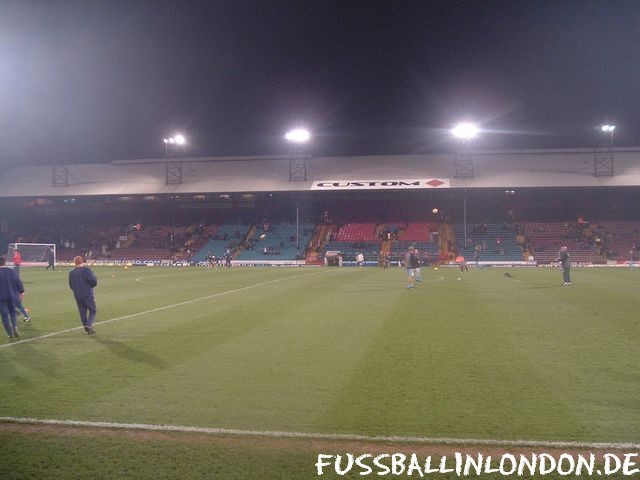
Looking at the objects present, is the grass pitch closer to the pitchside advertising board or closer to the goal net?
the goal net

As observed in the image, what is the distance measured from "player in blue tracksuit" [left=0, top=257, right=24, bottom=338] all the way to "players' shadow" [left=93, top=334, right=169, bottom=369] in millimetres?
2005

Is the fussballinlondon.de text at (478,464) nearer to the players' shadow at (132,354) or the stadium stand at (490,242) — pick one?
the players' shadow at (132,354)

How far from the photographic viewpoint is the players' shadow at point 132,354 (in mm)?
8453

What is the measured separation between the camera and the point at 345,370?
309 inches

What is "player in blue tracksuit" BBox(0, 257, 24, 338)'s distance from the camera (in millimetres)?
10781

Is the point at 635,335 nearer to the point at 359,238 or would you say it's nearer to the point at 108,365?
the point at 108,365

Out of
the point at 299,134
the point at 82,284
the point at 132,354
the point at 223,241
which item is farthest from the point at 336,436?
the point at 223,241

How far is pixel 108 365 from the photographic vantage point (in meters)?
8.34

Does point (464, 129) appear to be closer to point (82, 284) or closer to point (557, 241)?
point (557, 241)

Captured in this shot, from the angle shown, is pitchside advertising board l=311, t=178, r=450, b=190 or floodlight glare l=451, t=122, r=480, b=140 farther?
pitchside advertising board l=311, t=178, r=450, b=190

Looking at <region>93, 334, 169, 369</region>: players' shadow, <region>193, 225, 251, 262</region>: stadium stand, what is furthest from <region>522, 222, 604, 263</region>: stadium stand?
<region>93, 334, 169, 369</region>: players' shadow

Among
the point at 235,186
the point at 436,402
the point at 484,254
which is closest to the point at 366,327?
the point at 436,402

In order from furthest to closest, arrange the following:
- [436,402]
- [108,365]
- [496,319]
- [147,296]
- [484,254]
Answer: [484,254], [147,296], [496,319], [108,365], [436,402]

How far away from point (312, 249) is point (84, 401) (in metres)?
47.8
